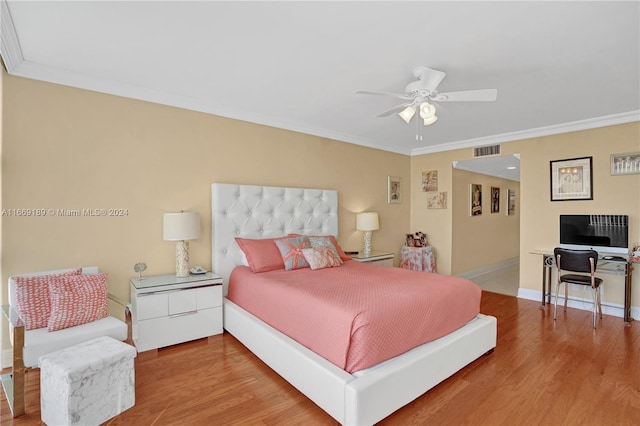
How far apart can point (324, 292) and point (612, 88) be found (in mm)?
3275

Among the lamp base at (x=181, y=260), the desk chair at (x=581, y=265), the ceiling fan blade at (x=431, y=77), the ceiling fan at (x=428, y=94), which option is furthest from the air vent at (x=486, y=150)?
the lamp base at (x=181, y=260)

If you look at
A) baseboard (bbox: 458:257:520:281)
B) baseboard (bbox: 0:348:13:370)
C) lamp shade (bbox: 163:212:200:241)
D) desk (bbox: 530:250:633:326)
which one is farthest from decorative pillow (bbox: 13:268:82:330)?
baseboard (bbox: 458:257:520:281)

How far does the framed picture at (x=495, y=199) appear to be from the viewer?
22.0ft

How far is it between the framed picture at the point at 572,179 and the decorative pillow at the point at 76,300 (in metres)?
5.31

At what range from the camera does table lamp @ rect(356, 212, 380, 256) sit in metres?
4.78

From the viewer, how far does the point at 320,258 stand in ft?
11.4

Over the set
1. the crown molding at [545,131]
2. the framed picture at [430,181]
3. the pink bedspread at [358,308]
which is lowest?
the pink bedspread at [358,308]

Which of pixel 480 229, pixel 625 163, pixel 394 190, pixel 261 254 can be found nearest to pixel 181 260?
pixel 261 254

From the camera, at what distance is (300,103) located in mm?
3451

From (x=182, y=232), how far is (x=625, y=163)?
5.09 meters

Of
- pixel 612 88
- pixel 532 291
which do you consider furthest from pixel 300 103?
pixel 532 291

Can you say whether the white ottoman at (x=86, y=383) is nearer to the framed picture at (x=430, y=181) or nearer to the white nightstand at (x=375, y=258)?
the white nightstand at (x=375, y=258)

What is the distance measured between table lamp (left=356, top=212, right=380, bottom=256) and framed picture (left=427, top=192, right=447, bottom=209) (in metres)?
1.41

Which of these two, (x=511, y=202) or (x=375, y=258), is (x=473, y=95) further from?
(x=511, y=202)
